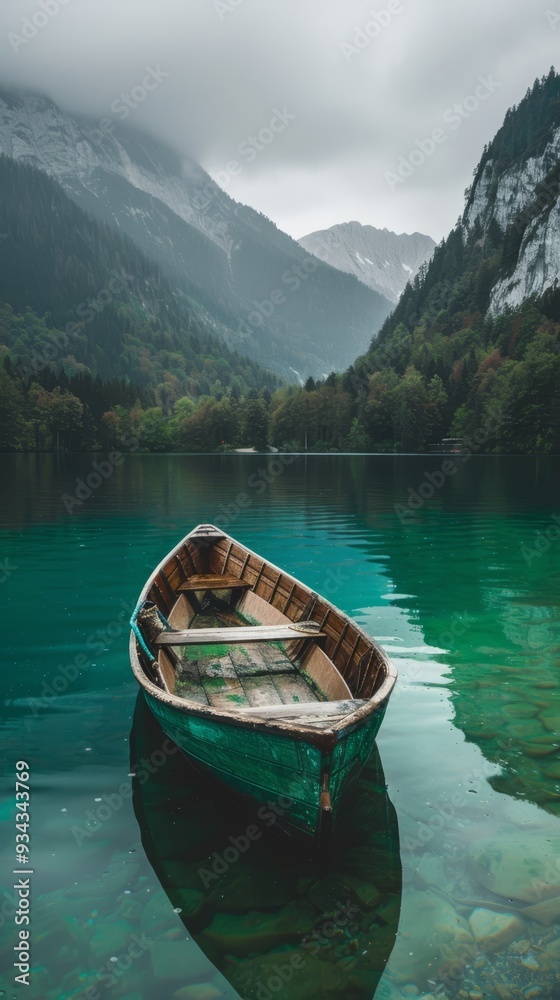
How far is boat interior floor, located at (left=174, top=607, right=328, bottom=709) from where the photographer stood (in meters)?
9.10

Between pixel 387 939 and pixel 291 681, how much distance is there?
4.45 meters

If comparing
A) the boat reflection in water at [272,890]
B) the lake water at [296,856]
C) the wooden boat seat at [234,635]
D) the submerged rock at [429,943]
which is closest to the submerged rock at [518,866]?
the lake water at [296,856]

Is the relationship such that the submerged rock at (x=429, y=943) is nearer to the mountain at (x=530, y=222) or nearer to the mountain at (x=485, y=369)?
the mountain at (x=485, y=369)

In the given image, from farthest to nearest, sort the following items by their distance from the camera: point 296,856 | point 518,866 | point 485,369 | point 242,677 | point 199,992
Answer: point 485,369
point 242,677
point 296,856
point 518,866
point 199,992

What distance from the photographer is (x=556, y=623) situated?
48.2ft

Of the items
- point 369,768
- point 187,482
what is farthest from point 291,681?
point 187,482

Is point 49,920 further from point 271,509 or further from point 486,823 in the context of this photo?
point 271,509

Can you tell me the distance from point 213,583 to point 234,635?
454 cm

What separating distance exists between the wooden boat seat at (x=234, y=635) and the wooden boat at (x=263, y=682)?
0.9 inches

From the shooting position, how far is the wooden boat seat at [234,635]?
982 centimetres

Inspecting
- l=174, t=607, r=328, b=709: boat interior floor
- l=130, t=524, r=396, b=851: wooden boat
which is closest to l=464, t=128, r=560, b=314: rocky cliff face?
l=130, t=524, r=396, b=851: wooden boat

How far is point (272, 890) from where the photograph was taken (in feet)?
19.5

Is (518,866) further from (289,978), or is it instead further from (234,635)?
(234,635)

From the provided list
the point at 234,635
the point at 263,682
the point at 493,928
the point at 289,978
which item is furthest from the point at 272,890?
the point at 234,635
